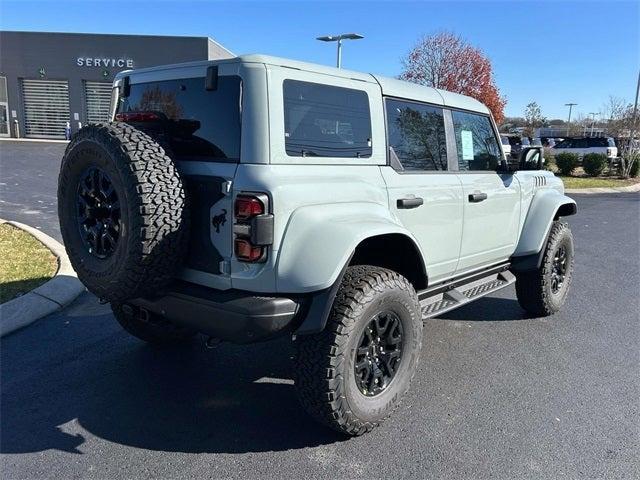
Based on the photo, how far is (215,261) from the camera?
2.76 meters

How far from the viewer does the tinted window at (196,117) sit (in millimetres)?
2773

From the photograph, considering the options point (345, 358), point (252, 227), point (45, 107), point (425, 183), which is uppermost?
point (45, 107)

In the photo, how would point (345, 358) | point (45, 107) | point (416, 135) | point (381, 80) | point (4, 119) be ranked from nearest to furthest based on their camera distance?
1. point (345, 358)
2. point (381, 80)
3. point (416, 135)
4. point (4, 119)
5. point (45, 107)

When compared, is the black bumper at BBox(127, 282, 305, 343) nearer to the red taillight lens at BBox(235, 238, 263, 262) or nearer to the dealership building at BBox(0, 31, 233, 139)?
the red taillight lens at BBox(235, 238, 263, 262)

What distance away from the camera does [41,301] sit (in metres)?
4.91

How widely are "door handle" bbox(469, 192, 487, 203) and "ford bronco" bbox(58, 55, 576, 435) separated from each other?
0.38m

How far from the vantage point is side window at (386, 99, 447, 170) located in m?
3.51

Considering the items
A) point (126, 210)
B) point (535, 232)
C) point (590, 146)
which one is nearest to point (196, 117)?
point (126, 210)

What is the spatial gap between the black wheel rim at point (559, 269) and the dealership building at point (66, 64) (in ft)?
104

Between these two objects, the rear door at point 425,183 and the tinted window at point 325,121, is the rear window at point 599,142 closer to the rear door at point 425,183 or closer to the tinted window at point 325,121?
the rear door at point 425,183

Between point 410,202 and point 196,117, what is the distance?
1.42 m

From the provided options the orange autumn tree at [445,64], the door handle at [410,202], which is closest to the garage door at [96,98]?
the orange autumn tree at [445,64]

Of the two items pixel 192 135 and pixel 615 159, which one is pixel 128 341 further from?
pixel 615 159

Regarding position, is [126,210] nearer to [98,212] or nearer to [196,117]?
[98,212]
